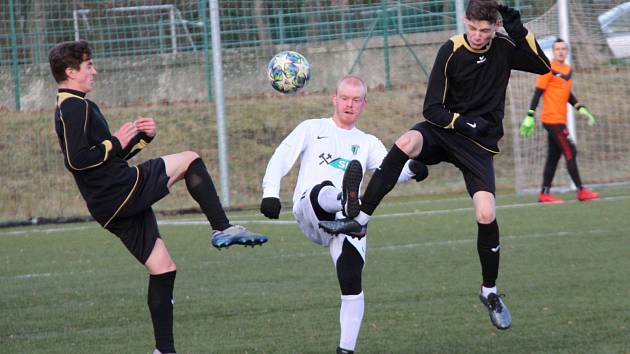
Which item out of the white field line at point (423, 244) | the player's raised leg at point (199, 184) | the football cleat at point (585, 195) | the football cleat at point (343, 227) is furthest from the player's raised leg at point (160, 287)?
the football cleat at point (585, 195)

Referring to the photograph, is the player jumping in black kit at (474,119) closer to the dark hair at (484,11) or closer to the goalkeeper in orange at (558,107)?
the dark hair at (484,11)

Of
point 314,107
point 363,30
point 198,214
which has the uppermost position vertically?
point 363,30

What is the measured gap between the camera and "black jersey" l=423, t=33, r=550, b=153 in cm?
743

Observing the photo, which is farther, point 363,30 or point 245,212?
point 363,30

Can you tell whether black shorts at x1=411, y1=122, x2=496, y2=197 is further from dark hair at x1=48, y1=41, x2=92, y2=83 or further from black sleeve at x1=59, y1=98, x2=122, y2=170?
dark hair at x1=48, y1=41, x2=92, y2=83

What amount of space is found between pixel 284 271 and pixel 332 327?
2883mm

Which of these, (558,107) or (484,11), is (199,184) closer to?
(484,11)

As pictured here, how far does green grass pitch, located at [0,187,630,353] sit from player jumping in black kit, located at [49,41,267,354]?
825mm

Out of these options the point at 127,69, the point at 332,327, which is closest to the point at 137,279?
the point at 332,327

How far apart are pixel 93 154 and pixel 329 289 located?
388cm

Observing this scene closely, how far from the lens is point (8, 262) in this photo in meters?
12.7

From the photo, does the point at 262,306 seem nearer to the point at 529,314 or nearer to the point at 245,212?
the point at 529,314

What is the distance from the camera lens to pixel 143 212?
728 centimetres

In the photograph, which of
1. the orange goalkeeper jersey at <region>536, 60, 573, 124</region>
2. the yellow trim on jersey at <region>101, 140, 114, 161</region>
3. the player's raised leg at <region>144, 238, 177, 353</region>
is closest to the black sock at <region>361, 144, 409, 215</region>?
the player's raised leg at <region>144, 238, 177, 353</region>
